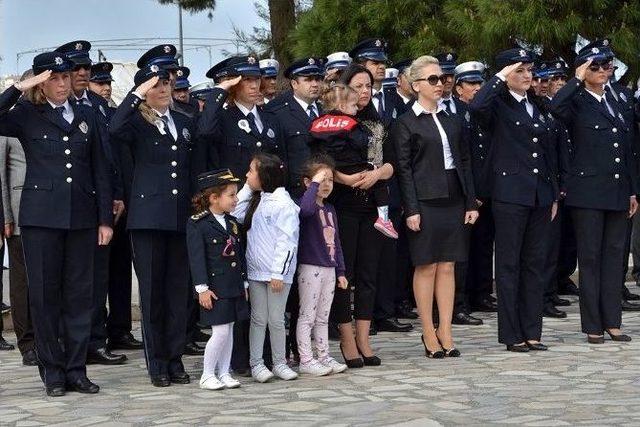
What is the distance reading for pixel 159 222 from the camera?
8.80m

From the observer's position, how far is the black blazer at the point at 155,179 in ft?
28.9

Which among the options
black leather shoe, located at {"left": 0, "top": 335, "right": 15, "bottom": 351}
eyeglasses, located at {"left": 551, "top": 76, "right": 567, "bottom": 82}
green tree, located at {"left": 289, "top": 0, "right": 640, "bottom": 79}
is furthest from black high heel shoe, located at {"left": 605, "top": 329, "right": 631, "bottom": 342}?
green tree, located at {"left": 289, "top": 0, "right": 640, "bottom": 79}

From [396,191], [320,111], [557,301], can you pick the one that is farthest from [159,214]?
[557,301]

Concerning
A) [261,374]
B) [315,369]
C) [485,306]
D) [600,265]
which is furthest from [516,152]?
[485,306]

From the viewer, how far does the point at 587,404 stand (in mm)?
7758

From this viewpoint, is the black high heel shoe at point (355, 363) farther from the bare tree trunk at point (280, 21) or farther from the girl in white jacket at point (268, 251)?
the bare tree trunk at point (280, 21)

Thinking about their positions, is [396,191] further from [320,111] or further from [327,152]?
[327,152]

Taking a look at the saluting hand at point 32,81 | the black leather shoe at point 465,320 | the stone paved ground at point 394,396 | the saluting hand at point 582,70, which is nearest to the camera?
the stone paved ground at point 394,396

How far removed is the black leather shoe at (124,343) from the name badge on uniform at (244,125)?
197 cm

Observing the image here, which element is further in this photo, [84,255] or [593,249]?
[593,249]

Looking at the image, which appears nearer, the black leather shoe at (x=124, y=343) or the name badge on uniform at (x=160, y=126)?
the name badge on uniform at (x=160, y=126)

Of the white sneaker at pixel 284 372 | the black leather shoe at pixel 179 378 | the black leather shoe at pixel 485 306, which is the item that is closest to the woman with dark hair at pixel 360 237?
the white sneaker at pixel 284 372

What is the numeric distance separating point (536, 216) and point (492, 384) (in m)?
1.96

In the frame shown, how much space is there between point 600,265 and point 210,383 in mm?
3361
